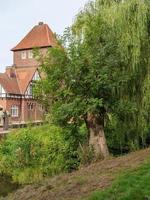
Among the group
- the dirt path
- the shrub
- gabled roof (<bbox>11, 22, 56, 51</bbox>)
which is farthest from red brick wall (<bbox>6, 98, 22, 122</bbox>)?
the dirt path

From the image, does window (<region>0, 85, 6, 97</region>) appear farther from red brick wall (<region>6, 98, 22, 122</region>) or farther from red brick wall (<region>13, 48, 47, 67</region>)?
red brick wall (<region>13, 48, 47, 67</region>)

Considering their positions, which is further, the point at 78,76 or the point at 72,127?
the point at 72,127

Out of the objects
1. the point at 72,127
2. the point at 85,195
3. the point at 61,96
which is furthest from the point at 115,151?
the point at 85,195

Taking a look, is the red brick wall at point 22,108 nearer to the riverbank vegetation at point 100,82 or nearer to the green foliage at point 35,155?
the green foliage at point 35,155

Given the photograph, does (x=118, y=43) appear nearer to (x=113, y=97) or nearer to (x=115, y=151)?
(x=113, y=97)

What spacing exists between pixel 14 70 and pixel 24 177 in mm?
43311

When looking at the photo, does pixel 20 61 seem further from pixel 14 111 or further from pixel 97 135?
pixel 97 135

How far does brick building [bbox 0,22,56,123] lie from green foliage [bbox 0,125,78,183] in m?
30.4

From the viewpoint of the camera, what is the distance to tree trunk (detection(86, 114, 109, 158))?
15.8 m

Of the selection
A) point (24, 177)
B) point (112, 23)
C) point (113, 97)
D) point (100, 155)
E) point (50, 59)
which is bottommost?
point (24, 177)

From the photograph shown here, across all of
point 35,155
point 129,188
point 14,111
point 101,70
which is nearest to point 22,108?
point 14,111

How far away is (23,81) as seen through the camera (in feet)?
197

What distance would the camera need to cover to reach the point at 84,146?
637 inches

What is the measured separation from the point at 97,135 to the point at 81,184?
5.86 m
